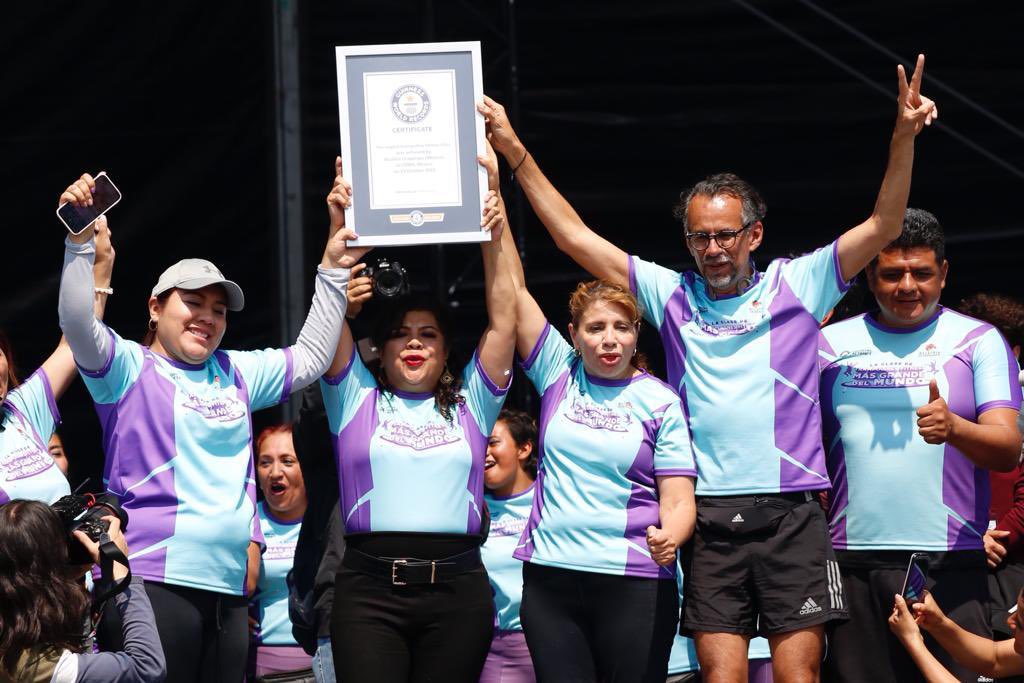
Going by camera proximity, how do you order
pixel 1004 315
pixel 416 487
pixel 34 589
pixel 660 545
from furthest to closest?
pixel 1004 315 → pixel 416 487 → pixel 660 545 → pixel 34 589

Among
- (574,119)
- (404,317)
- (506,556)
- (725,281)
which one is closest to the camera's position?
(725,281)

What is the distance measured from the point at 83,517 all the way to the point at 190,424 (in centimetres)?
60

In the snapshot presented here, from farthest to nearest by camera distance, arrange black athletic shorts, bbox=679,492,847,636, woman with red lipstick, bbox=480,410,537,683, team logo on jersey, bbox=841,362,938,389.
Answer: woman with red lipstick, bbox=480,410,537,683, team logo on jersey, bbox=841,362,938,389, black athletic shorts, bbox=679,492,847,636

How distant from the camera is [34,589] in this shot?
339 cm

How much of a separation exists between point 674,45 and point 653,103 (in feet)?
0.83

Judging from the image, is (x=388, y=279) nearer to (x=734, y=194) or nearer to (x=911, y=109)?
(x=734, y=194)

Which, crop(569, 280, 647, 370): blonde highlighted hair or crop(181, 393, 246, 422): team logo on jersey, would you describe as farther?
crop(569, 280, 647, 370): blonde highlighted hair

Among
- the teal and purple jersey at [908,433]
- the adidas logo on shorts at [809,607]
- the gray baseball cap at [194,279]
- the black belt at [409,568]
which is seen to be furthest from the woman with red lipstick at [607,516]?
the gray baseball cap at [194,279]

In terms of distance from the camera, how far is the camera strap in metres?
3.44

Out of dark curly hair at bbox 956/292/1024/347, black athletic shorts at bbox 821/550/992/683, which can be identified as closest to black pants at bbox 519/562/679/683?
black athletic shorts at bbox 821/550/992/683

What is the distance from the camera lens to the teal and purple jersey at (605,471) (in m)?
4.06

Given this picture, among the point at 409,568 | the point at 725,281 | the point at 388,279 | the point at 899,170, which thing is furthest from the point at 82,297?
the point at 899,170

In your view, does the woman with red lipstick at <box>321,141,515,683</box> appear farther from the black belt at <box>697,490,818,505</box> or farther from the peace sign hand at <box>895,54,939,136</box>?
the peace sign hand at <box>895,54,939,136</box>

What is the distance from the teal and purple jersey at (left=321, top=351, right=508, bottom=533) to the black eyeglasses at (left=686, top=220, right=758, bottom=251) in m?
0.73
